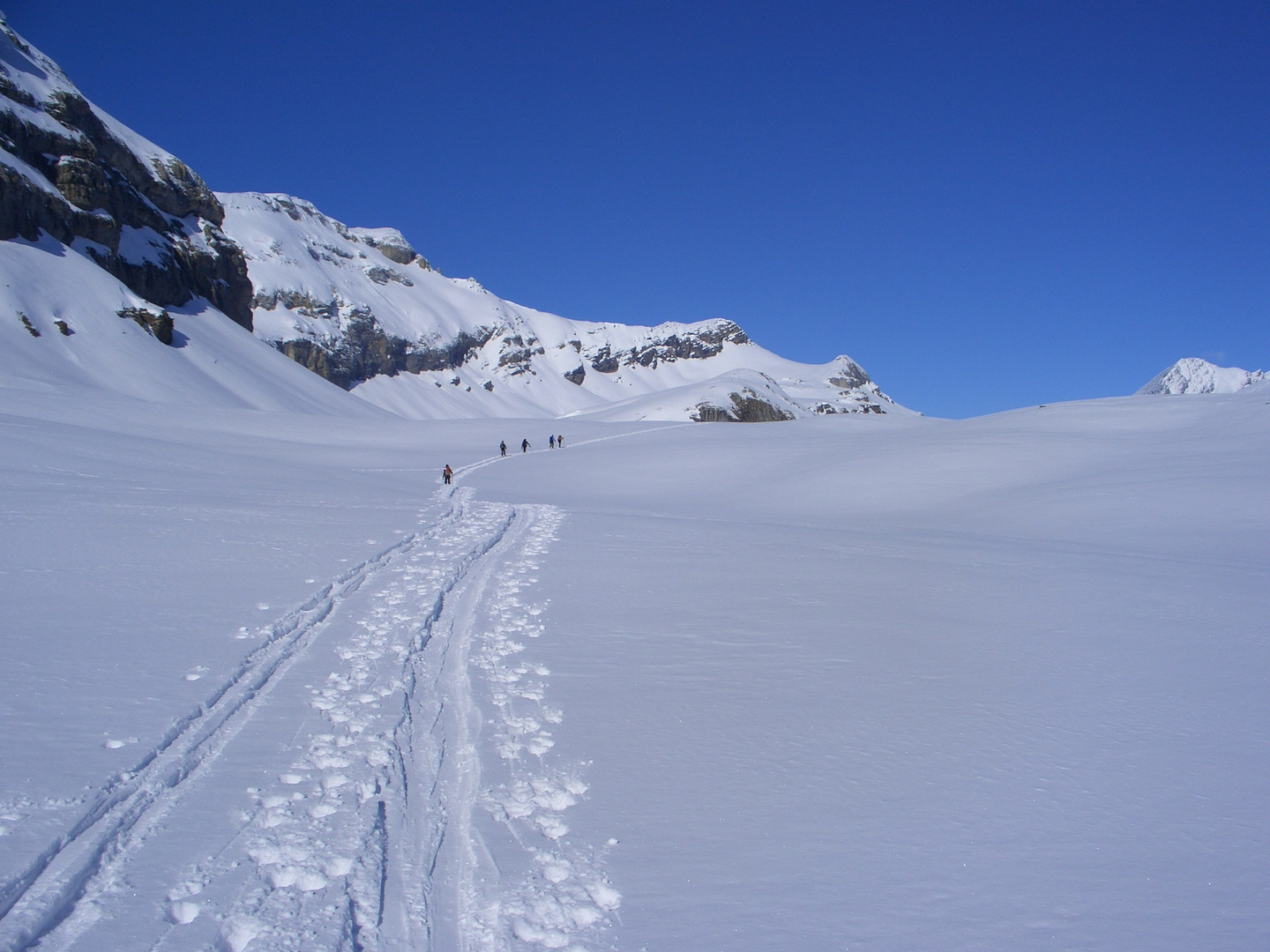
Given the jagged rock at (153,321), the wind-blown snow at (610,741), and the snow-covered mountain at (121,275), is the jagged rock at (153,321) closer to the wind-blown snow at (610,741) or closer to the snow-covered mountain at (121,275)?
the snow-covered mountain at (121,275)

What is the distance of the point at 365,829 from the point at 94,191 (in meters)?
109

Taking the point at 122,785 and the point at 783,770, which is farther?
the point at 783,770

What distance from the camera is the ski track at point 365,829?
11.0 ft

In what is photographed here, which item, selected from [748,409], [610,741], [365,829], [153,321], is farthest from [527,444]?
[748,409]

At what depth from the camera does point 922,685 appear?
652 centimetres

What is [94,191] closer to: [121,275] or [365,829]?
[121,275]

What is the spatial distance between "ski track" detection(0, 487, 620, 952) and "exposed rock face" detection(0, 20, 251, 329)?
94.3 m

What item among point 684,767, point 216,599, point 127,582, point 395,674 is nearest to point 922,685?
point 684,767

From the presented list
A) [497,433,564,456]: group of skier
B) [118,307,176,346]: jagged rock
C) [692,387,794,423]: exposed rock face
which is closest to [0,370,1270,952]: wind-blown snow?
[497,433,564,456]: group of skier

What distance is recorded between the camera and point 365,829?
4.08m

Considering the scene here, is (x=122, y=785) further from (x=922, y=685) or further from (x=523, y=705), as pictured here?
(x=922, y=685)

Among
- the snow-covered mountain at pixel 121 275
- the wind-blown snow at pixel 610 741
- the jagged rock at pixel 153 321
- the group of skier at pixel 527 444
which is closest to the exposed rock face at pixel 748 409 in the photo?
the snow-covered mountain at pixel 121 275

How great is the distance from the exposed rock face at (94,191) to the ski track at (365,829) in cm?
9428

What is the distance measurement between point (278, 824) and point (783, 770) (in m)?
3.05
